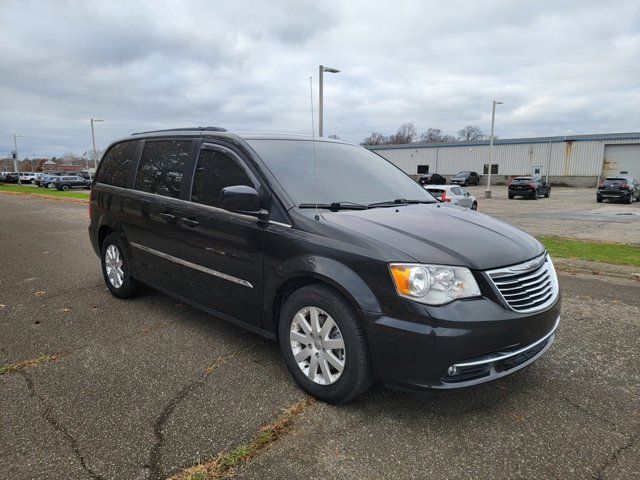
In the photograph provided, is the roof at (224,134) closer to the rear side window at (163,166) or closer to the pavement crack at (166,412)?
the rear side window at (163,166)

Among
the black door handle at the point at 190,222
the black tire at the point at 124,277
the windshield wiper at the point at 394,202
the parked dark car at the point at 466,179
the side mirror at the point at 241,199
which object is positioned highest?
the side mirror at the point at 241,199

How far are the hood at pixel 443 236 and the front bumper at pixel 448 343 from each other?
0.29 meters

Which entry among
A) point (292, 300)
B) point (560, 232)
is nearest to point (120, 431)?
point (292, 300)

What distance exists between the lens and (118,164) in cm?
520

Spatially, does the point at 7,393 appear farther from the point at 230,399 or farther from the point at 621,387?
the point at 621,387

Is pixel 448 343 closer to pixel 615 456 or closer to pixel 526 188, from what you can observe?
pixel 615 456

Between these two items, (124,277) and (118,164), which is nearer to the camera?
(124,277)

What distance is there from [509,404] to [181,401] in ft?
7.13

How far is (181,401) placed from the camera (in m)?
3.04

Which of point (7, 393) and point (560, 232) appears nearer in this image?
point (7, 393)

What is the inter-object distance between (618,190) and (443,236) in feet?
87.2

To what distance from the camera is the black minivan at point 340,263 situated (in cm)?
260

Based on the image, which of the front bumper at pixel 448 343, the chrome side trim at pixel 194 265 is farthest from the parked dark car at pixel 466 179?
the front bumper at pixel 448 343

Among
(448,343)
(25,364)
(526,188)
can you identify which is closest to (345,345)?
(448,343)
